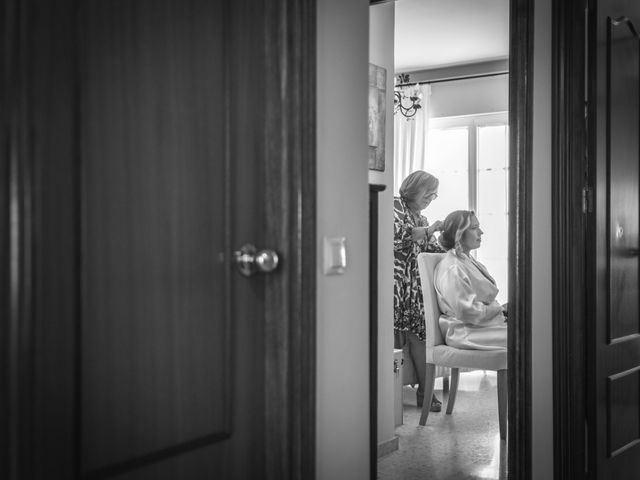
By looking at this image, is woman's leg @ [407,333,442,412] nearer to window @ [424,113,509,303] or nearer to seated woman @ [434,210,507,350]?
seated woman @ [434,210,507,350]

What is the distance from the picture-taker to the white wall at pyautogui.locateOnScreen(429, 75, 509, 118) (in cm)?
681

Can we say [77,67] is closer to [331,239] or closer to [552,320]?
[331,239]

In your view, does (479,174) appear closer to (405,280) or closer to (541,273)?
(405,280)

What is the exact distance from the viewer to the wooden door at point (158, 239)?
3.26ft

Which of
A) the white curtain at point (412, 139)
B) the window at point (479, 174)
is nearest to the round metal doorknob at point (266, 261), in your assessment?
the window at point (479, 174)

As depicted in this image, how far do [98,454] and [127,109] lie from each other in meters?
0.59

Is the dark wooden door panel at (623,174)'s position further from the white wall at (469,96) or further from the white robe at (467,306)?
the white wall at (469,96)

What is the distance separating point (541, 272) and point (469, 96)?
15.8 feet

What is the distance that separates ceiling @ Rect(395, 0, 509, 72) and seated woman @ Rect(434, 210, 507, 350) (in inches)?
75.7

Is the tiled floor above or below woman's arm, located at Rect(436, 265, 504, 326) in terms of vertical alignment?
below

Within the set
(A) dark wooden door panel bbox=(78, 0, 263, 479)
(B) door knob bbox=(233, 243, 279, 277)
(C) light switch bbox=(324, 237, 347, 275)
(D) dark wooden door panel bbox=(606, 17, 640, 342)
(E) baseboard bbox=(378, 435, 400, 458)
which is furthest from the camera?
(E) baseboard bbox=(378, 435, 400, 458)

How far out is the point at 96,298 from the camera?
3.66 feet

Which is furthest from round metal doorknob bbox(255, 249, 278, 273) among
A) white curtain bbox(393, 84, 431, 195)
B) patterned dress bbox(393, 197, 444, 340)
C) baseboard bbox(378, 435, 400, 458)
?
white curtain bbox(393, 84, 431, 195)

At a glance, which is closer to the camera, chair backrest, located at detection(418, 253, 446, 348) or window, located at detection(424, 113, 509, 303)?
chair backrest, located at detection(418, 253, 446, 348)
